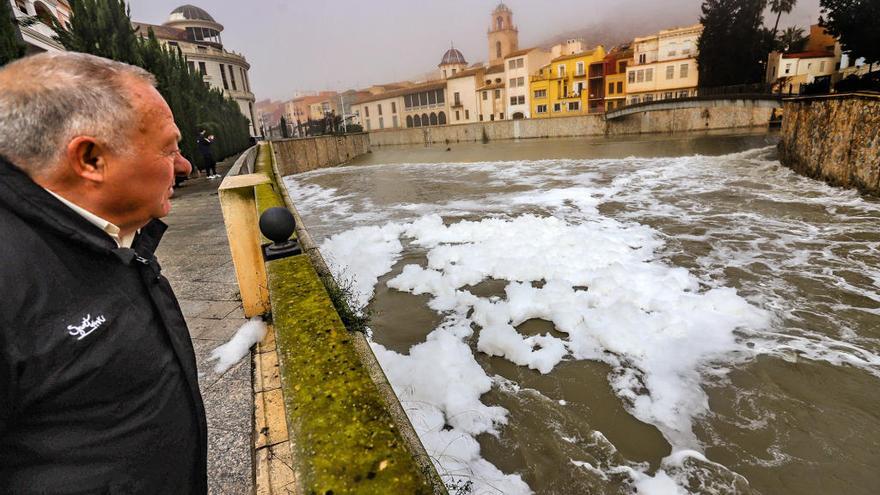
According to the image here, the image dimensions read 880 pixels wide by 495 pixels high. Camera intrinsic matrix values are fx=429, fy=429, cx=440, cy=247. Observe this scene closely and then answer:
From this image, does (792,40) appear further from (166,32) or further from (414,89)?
(166,32)

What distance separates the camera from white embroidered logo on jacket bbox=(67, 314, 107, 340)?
42.0 inches

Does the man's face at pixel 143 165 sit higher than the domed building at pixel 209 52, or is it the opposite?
the domed building at pixel 209 52

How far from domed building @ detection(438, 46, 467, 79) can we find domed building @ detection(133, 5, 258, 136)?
171ft

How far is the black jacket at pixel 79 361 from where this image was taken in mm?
970

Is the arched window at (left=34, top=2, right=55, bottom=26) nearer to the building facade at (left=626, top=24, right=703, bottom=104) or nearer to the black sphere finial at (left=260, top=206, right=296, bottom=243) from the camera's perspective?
the black sphere finial at (left=260, top=206, right=296, bottom=243)

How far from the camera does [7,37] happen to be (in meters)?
8.66

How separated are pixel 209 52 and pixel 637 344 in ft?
196

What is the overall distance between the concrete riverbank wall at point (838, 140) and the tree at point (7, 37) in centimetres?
2107

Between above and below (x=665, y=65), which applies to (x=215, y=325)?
below

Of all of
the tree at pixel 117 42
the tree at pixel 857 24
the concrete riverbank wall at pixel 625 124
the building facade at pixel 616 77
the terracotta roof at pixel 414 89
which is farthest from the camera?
the terracotta roof at pixel 414 89

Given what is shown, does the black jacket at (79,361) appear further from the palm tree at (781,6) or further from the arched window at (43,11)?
the palm tree at (781,6)

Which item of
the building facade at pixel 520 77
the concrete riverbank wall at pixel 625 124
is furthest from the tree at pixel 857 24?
the building facade at pixel 520 77

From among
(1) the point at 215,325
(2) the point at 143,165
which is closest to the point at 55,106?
(2) the point at 143,165

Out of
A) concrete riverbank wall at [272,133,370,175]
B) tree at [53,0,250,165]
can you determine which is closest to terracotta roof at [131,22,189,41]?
concrete riverbank wall at [272,133,370,175]
